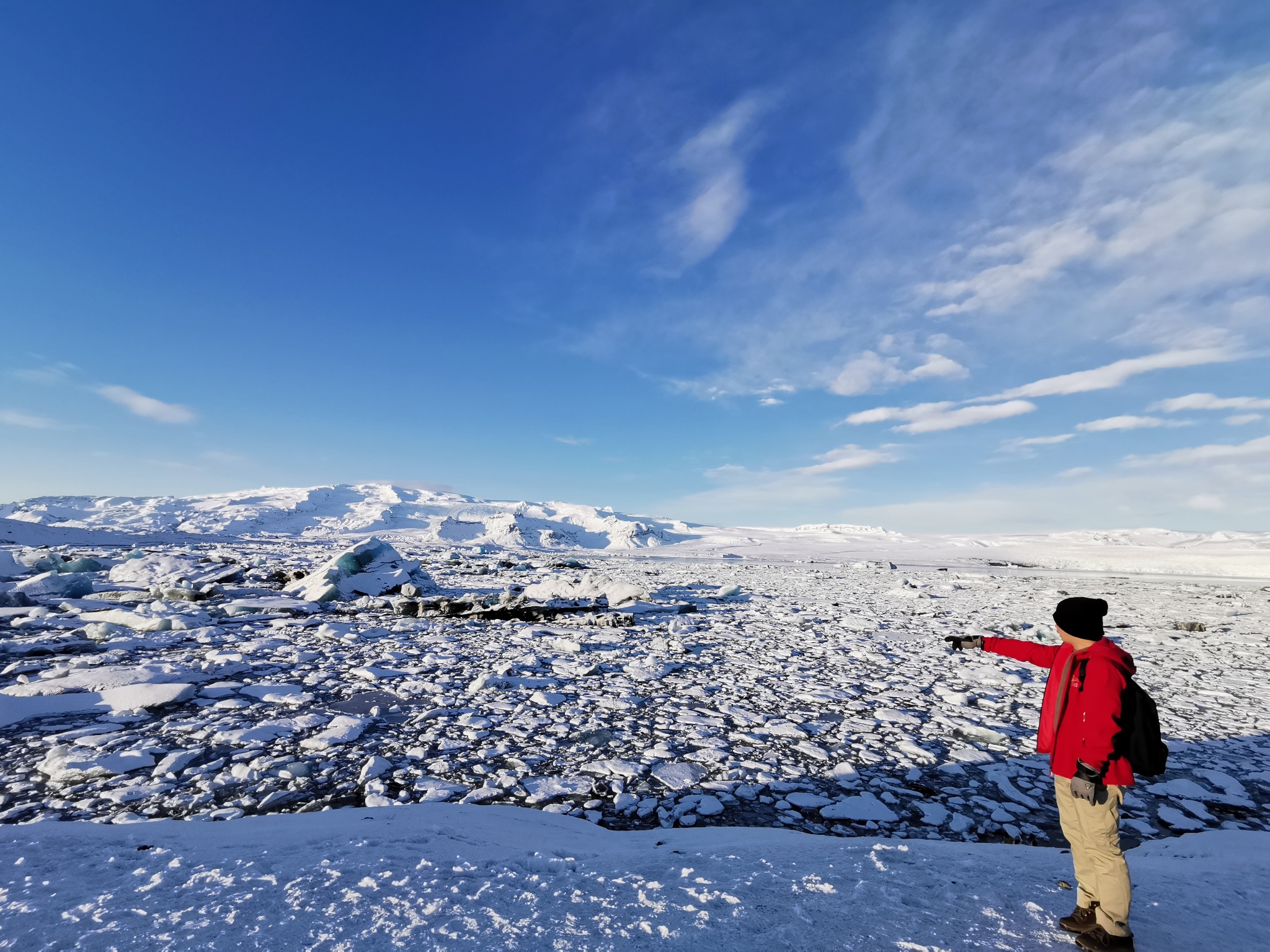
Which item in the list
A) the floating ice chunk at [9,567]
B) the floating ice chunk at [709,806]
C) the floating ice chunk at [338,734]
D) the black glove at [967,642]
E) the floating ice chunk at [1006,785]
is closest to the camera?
the black glove at [967,642]

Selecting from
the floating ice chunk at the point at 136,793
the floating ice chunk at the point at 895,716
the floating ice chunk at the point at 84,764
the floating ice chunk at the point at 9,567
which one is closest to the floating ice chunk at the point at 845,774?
the floating ice chunk at the point at 895,716

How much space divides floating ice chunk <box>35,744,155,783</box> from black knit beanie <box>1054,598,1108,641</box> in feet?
15.4

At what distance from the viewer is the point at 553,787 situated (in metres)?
3.12

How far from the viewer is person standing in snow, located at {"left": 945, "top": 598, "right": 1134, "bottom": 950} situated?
5.56ft

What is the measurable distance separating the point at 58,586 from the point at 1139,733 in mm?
14943

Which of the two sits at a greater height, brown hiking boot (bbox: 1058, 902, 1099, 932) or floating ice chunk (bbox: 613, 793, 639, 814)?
brown hiking boot (bbox: 1058, 902, 1099, 932)

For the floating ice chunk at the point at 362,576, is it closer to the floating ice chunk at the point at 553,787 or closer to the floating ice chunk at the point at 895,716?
the floating ice chunk at the point at 553,787

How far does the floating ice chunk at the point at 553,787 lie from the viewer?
9.85 ft

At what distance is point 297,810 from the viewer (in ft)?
9.00

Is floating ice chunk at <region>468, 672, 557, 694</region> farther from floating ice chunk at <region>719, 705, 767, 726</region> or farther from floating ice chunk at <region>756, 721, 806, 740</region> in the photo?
floating ice chunk at <region>756, 721, 806, 740</region>

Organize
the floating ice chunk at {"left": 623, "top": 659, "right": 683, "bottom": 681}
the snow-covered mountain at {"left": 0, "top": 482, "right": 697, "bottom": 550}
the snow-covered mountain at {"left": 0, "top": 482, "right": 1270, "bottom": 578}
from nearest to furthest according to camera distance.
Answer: the floating ice chunk at {"left": 623, "top": 659, "right": 683, "bottom": 681} < the snow-covered mountain at {"left": 0, "top": 482, "right": 1270, "bottom": 578} < the snow-covered mountain at {"left": 0, "top": 482, "right": 697, "bottom": 550}

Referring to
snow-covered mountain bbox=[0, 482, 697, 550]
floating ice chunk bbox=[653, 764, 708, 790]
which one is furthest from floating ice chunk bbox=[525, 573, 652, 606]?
snow-covered mountain bbox=[0, 482, 697, 550]

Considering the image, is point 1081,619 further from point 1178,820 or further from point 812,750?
point 812,750

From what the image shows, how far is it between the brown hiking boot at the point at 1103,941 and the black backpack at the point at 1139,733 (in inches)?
19.2
